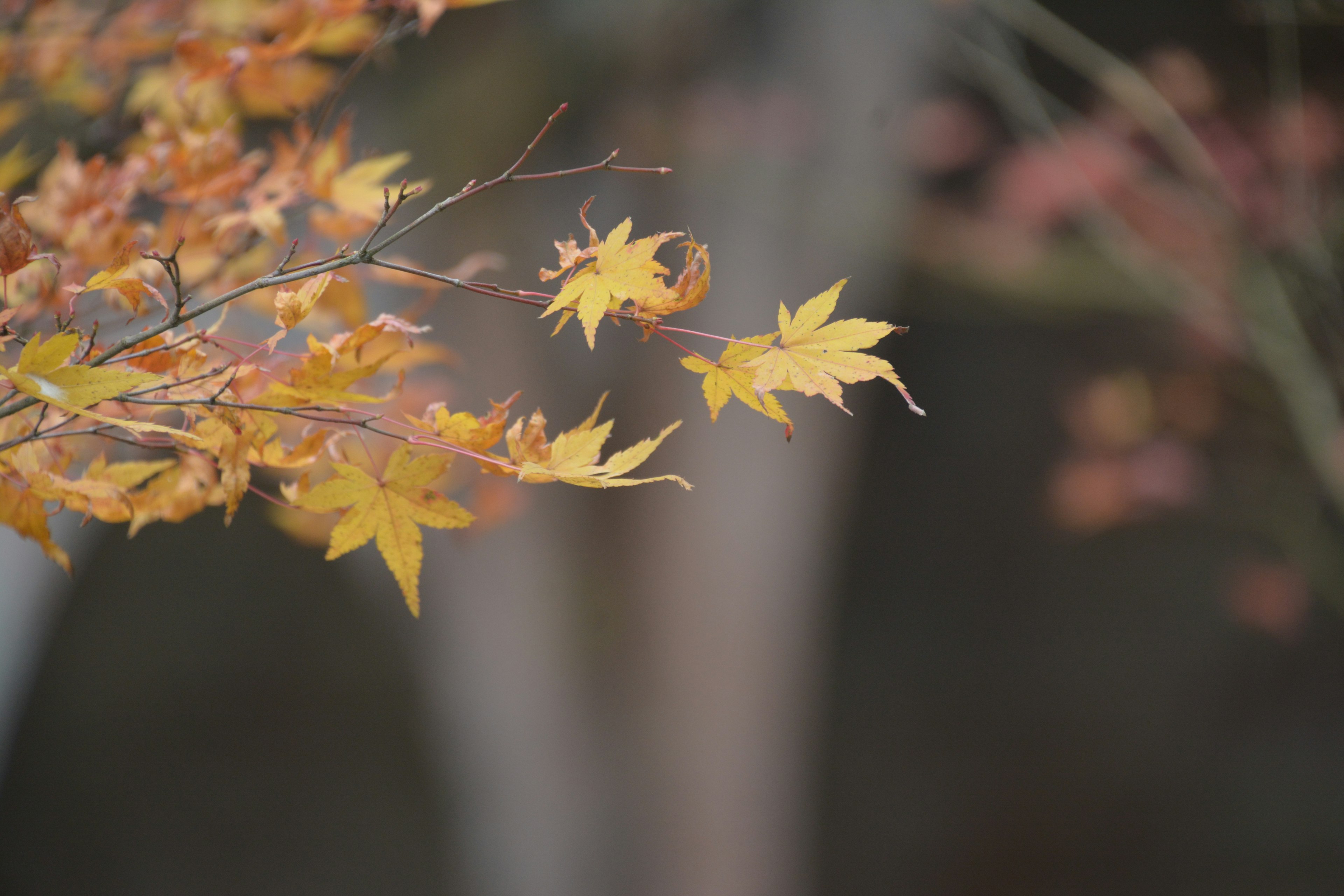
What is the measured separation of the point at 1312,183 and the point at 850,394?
2.84 ft

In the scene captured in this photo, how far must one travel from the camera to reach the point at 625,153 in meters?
1.57

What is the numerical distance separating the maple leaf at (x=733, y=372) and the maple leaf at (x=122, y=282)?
8.5 inches

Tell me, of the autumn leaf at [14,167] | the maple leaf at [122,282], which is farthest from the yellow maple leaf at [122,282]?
the autumn leaf at [14,167]

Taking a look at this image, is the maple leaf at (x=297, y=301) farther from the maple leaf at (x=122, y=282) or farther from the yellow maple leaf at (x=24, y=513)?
the yellow maple leaf at (x=24, y=513)

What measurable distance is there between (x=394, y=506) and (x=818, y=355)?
192 mm

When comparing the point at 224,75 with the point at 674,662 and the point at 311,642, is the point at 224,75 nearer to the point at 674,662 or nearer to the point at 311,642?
the point at 674,662

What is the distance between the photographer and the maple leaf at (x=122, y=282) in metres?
0.32

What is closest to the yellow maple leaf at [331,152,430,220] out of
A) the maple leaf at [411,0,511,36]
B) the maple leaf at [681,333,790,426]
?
the maple leaf at [411,0,511,36]

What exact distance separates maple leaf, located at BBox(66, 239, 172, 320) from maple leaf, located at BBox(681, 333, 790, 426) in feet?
0.71

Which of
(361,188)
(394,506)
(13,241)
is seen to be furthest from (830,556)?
(13,241)

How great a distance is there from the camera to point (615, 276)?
1.07 feet

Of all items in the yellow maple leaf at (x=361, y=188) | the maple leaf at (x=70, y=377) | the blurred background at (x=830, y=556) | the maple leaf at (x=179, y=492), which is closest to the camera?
the maple leaf at (x=70, y=377)

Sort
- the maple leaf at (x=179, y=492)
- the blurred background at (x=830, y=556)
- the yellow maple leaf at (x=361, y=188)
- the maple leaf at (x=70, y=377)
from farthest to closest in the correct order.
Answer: the blurred background at (x=830, y=556)
the yellow maple leaf at (x=361, y=188)
the maple leaf at (x=179, y=492)
the maple leaf at (x=70, y=377)

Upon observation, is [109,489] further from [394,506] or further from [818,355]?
[818,355]
